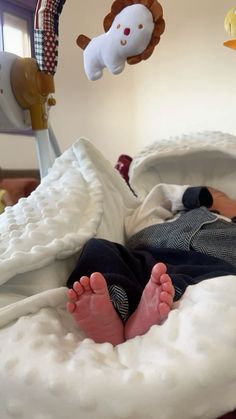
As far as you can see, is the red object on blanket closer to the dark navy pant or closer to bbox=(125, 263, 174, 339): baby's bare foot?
the dark navy pant

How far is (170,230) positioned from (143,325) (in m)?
0.25

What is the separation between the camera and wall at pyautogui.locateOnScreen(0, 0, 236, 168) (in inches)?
73.4

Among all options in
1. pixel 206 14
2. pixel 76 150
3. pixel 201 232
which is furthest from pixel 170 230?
pixel 206 14

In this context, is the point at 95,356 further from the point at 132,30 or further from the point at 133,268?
the point at 132,30

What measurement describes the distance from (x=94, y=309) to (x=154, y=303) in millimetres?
53

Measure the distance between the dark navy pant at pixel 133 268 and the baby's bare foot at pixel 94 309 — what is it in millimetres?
41

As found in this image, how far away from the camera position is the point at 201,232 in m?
0.60

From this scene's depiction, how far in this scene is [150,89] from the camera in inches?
82.4

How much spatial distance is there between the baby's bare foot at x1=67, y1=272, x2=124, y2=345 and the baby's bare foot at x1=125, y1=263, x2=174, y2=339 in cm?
2

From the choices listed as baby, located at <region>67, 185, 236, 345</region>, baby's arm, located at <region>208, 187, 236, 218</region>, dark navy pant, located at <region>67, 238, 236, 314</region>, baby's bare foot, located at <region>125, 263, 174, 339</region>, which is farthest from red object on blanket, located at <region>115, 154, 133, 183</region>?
baby's bare foot, located at <region>125, 263, 174, 339</region>

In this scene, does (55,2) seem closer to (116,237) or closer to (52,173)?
(52,173)

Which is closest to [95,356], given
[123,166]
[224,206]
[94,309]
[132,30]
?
[94,309]

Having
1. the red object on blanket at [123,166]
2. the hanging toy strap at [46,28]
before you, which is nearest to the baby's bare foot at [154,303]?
the hanging toy strap at [46,28]

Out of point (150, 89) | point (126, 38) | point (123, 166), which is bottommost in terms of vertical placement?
point (123, 166)
